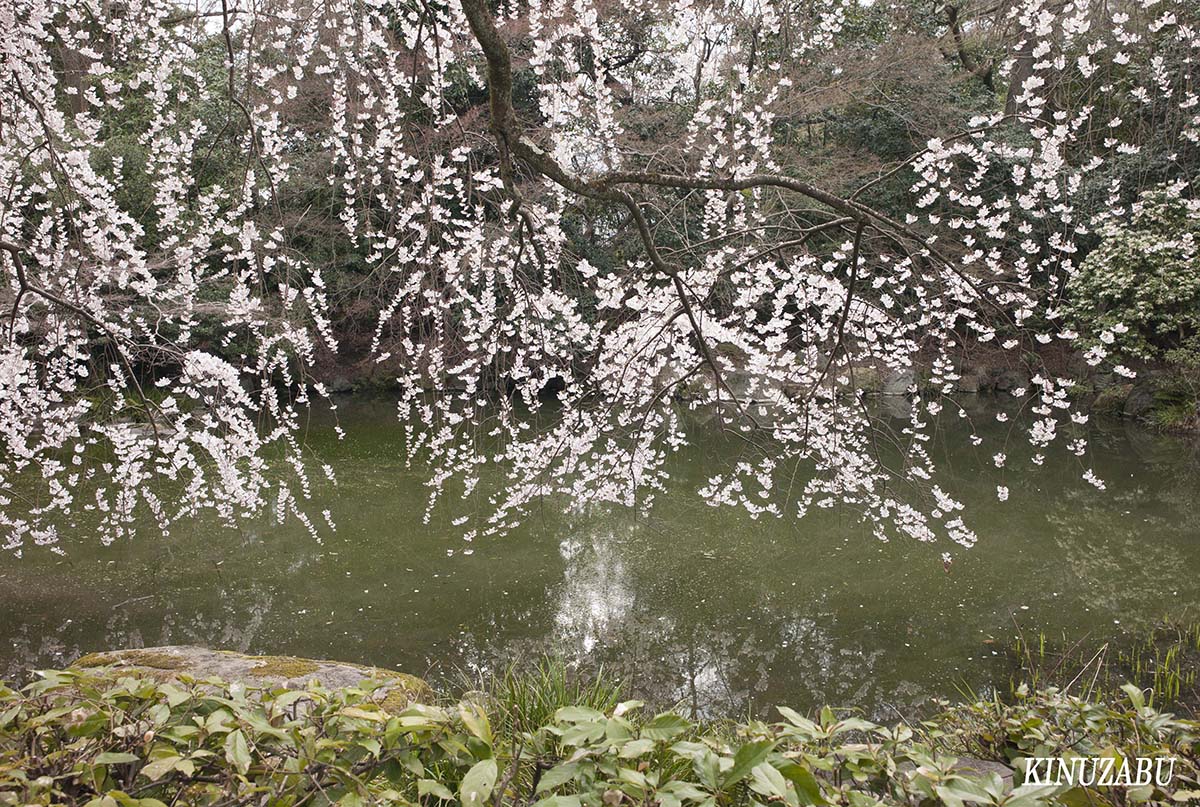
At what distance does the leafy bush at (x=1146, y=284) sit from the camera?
25.9 feet

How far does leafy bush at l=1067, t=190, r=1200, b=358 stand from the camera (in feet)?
25.9

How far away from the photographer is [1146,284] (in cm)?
818

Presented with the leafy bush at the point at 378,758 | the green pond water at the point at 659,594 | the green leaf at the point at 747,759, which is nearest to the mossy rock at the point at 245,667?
the green pond water at the point at 659,594

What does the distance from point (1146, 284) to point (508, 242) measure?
26.0ft

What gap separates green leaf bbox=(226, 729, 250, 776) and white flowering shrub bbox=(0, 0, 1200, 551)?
1560mm

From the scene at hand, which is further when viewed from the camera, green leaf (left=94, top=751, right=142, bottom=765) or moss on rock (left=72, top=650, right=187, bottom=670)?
moss on rock (left=72, top=650, right=187, bottom=670)

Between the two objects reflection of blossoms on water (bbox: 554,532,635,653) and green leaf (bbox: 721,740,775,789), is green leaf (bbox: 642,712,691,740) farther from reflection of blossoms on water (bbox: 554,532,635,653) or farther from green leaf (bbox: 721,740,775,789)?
reflection of blossoms on water (bbox: 554,532,635,653)

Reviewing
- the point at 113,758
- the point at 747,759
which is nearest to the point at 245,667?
the point at 113,758

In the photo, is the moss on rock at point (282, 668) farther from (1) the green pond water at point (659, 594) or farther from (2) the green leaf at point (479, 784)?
(2) the green leaf at point (479, 784)

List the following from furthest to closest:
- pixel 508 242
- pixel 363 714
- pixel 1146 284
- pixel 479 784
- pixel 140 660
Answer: pixel 1146 284 → pixel 508 242 → pixel 140 660 → pixel 363 714 → pixel 479 784

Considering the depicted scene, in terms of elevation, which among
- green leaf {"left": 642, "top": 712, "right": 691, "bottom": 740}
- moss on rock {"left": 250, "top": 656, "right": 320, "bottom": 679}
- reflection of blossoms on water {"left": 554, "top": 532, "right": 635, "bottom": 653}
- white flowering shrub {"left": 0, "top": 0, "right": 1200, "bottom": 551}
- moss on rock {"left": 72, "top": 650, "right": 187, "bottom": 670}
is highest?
white flowering shrub {"left": 0, "top": 0, "right": 1200, "bottom": 551}

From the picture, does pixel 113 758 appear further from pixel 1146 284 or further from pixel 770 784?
pixel 1146 284

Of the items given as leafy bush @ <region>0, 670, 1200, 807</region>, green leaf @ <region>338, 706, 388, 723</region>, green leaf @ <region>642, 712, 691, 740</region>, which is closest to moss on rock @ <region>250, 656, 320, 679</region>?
leafy bush @ <region>0, 670, 1200, 807</region>

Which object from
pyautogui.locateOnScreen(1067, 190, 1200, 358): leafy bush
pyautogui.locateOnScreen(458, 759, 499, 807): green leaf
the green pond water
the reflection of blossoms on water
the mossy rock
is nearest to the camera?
pyautogui.locateOnScreen(458, 759, 499, 807): green leaf
